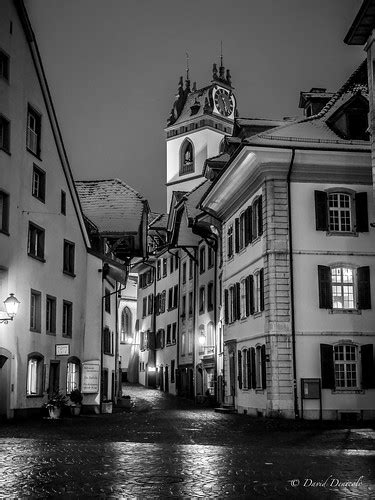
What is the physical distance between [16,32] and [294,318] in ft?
50.3

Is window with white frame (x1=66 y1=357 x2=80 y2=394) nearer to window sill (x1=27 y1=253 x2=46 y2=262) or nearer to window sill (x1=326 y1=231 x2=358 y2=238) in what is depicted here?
window sill (x1=27 y1=253 x2=46 y2=262)

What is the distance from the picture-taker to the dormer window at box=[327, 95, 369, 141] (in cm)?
3241

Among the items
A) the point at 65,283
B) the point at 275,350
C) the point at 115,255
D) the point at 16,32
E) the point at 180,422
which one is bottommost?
the point at 180,422

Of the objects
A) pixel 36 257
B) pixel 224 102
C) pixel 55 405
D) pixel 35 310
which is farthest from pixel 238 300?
pixel 224 102

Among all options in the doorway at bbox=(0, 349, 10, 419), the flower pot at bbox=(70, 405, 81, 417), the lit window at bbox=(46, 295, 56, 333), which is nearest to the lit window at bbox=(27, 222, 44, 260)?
the lit window at bbox=(46, 295, 56, 333)

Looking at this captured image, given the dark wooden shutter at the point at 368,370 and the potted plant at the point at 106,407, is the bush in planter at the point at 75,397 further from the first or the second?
the dark wooden shutter at the point at 368,370

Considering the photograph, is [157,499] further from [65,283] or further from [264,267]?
[65,283]

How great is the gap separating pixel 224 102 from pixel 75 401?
77372 mm

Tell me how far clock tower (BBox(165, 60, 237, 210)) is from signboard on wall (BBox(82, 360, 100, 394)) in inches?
2379

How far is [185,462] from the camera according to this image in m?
13.8

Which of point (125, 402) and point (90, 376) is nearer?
point (90, 376)

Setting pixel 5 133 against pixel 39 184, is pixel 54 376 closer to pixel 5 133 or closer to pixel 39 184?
pixel 39 184

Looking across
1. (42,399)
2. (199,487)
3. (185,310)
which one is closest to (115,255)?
(185,310)

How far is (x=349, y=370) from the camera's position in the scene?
30266 millimetres
